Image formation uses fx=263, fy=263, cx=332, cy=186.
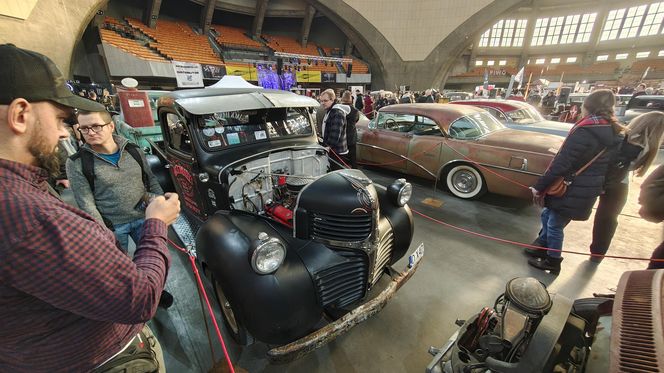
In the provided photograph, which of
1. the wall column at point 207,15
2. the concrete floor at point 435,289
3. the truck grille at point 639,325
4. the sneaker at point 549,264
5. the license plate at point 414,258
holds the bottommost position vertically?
the concrete floor at point 435,289

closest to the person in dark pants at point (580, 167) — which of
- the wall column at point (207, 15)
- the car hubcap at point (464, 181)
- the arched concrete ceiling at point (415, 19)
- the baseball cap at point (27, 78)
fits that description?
the car hubcap at point (464, 181)

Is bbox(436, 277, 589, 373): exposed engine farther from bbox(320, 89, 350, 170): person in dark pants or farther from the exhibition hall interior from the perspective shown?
bbox(320, 89, 350, 170): person in dark pants

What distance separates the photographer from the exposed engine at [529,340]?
4.62 feet

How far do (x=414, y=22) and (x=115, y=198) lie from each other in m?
25.4

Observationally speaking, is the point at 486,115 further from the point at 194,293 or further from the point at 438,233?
the point at 194,293

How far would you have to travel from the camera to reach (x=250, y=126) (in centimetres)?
331

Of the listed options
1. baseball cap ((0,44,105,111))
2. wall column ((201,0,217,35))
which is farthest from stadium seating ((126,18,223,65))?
baseball cap ((0,44,105,111))

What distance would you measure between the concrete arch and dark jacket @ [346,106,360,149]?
777 inches

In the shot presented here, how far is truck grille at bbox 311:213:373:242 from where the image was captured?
7.04ft

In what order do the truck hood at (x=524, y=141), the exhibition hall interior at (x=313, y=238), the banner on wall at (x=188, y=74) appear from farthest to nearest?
the banner on wall at (x=188, y=74) → the truck hood at (x=524, y=141) → the exhibition hall interior at (x=313, y=238)

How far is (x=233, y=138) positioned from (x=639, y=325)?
339cm

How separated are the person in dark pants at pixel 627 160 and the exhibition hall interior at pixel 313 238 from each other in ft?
0.07

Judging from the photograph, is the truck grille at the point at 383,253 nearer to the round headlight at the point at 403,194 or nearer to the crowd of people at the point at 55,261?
the round headlight at the point at 403,194

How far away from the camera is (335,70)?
78.4 ft
